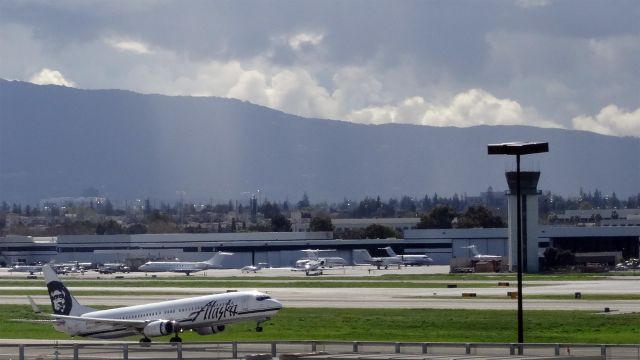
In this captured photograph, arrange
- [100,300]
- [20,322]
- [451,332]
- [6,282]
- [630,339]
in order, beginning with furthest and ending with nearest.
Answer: [6,282]
[100,300]
[20,322]
[451,332]
[630,339]

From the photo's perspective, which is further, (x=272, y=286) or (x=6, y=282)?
(x=6, y=282)

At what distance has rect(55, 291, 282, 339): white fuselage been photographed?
76375mm

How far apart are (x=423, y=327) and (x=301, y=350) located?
83.1ft

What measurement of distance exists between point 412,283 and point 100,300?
41.7 metres

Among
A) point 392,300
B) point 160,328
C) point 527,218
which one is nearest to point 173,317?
point 160,328

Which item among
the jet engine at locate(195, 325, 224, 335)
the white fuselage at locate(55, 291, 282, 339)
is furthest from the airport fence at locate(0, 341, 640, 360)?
the jet engine at locate(195, 325, 224, 335)

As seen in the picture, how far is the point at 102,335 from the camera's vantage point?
77.6 m

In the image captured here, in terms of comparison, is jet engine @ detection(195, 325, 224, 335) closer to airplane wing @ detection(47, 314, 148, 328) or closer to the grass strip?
airplane wing @ detection(47, 314, 148, 328)

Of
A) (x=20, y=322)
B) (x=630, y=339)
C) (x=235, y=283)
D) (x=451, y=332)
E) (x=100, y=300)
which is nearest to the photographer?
(x=630, y=339)

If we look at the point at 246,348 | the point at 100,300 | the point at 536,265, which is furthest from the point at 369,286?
the point at 246,348

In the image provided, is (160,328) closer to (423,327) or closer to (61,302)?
(61,302)

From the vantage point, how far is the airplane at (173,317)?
75.7m

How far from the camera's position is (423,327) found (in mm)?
84938

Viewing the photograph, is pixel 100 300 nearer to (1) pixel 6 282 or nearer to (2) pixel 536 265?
(1) pixel 6 282
